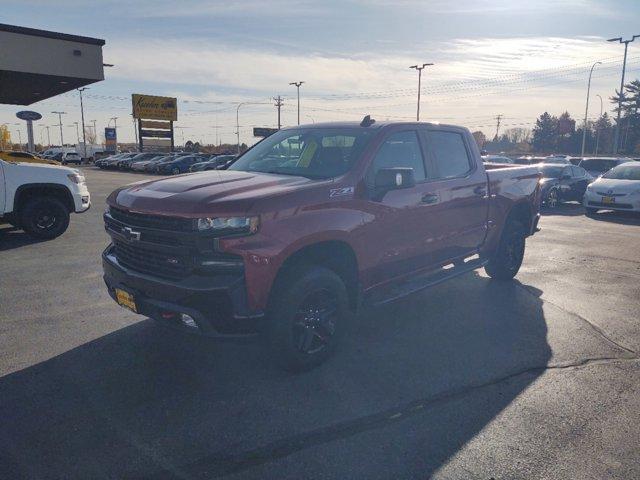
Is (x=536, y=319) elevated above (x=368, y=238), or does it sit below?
below

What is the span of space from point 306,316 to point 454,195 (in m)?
2.31

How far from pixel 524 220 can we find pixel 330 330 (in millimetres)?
4176

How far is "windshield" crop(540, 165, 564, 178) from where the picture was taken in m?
17.1

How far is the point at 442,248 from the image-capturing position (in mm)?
5316

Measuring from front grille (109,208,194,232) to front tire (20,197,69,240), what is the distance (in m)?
6.16

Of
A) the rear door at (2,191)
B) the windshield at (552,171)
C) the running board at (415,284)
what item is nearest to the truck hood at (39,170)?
the rear door at (2,191)

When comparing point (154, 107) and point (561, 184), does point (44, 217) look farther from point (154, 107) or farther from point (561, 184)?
point (154, 107)

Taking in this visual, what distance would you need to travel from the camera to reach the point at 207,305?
343cm

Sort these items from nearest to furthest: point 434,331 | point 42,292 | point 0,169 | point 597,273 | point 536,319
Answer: point 434,331, point 536,319, point 42,292, point 597,273, point 0,169

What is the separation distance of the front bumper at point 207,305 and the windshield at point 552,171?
15.9m

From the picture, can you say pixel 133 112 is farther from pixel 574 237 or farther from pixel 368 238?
pixel 368 238

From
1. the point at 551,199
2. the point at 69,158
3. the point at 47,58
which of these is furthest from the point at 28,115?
the point at 551,199

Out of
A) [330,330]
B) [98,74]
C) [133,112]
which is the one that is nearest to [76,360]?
[330,330]

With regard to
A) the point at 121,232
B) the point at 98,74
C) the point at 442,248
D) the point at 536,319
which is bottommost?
the point at 536,319
